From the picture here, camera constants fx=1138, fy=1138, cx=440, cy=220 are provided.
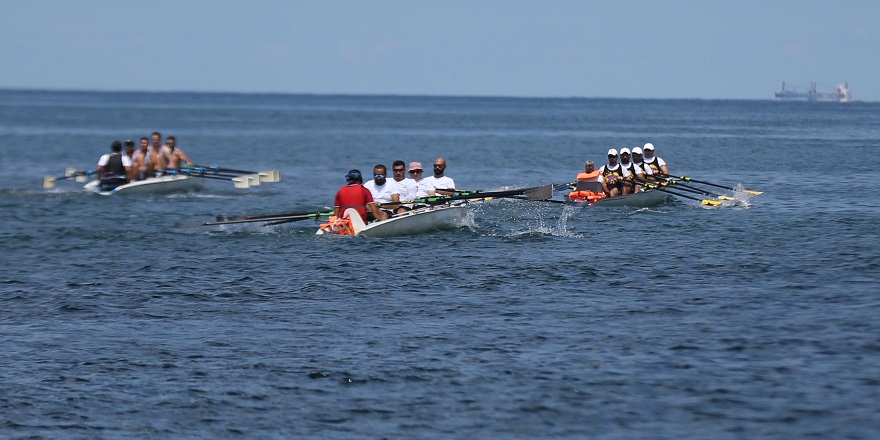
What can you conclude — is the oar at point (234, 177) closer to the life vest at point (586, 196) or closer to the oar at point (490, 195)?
the life vest at point (586, 196)

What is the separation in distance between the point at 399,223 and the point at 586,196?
28.7 ft

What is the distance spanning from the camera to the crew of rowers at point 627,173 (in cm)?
3244

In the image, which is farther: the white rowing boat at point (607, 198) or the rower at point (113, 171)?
the rower at point (113, 171)

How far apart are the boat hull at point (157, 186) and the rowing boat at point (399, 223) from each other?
13121 mm

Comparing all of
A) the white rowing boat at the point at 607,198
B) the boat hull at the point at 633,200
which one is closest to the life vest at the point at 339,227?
the white rowing boat at the point at 607,198

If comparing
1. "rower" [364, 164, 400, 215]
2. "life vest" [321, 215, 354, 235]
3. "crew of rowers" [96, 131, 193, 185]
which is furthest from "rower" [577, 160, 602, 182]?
"crew of rowers" [96, 131, 193, 185]

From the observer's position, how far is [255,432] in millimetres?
12531

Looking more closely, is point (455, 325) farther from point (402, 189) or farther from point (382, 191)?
point (402, 189)

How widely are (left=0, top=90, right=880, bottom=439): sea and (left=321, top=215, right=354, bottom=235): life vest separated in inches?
11.4

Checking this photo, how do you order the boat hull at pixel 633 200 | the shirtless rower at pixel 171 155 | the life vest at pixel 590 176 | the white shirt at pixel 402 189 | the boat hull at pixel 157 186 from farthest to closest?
the shirtless rower at pixel 171 155
the boat hull at pixel 157 186
the life vest at pixel 590 176
the boat hull at pixel 633 200
the white shirt at pixel 402 189

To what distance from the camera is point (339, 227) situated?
85.4ft

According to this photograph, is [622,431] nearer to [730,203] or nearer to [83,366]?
[83,366]

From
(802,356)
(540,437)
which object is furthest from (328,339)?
(802,356)

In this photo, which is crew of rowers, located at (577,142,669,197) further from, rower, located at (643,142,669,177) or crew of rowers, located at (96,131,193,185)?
crew of rowers, located at (96,131,193,185)
